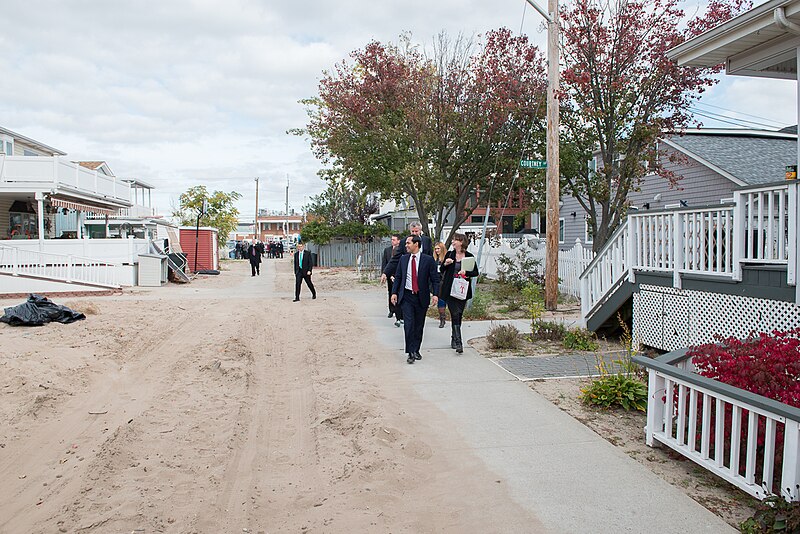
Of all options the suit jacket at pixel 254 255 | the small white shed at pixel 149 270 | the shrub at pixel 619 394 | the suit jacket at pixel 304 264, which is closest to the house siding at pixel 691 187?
the suit jacket at pixel 304 264

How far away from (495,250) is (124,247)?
13.9m

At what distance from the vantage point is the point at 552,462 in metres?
5.19

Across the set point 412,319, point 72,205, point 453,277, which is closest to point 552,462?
point 412,319

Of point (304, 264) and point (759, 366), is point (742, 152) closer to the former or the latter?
point (304, 264)

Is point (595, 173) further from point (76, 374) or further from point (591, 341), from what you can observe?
point (76, 374)

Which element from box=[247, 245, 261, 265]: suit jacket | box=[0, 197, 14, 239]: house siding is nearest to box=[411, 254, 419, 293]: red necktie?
box=[0, 197, 14, 239]: house siding

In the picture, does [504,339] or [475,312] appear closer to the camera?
[504,339]

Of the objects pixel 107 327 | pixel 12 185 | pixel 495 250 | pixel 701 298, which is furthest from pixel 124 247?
pixel 701 298

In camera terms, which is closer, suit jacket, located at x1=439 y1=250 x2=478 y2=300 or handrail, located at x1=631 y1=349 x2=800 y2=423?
handrail, located at x1=631 y1=349 x2=800 y2=423

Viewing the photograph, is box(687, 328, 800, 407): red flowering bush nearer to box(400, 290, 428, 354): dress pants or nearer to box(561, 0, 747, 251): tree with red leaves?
box(400, 290, 428, 354): dress pants

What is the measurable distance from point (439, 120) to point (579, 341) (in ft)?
44.1

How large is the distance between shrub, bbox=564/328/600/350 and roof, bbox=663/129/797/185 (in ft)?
33.1

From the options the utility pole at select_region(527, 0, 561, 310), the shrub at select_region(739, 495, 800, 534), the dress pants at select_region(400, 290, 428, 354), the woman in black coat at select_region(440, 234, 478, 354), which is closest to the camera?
the shrub at select_region(739, 495, 800, 534)

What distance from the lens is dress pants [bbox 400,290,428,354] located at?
927 centimetres
